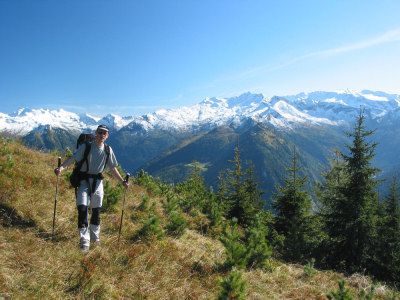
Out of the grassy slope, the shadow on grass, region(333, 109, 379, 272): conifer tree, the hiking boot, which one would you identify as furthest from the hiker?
region(333, 109, 379, 272): conifer tree

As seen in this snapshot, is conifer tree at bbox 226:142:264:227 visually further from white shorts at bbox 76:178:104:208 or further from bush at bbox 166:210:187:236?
white shorts at bbox 76:178:104:208

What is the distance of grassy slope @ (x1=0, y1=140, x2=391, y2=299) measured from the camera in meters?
4.11

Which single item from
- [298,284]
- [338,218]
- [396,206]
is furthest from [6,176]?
[396,206]

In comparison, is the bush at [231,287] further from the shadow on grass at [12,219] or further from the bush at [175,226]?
the shadow on grass at [12,219]

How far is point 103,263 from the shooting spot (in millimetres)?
4863

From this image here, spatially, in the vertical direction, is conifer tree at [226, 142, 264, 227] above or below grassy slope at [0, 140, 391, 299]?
below

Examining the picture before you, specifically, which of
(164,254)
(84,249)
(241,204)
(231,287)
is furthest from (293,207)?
(84,249)

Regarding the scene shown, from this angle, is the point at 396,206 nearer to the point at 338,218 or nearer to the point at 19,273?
the point at 338,218

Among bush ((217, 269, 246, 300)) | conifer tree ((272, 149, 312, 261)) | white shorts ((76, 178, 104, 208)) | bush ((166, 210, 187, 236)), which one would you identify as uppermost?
white shorts ((76, 178, 104, 208))

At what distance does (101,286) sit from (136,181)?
10548 mm

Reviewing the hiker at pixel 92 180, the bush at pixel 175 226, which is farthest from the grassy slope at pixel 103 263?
the hiker at pixel 92 180

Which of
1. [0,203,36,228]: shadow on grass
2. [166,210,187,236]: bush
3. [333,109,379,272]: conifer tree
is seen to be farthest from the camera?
[333,109,379,272]: conifer tree

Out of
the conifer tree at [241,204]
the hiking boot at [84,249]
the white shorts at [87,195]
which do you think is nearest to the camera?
the hiking boot at [84,249]

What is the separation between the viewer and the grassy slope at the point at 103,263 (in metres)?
4.11
